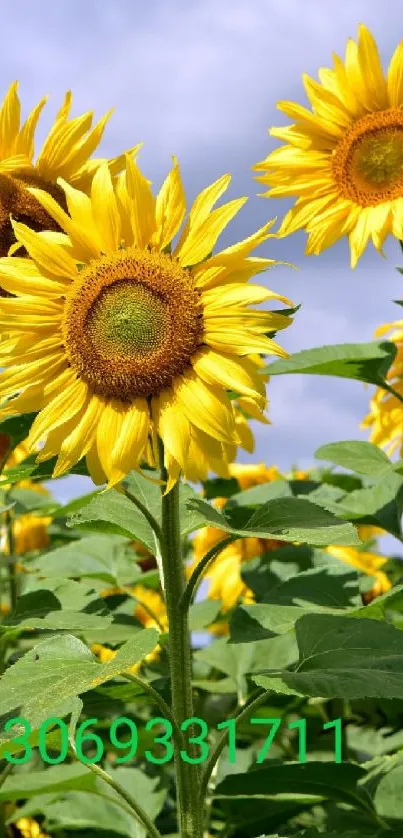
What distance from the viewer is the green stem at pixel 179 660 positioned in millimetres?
1761

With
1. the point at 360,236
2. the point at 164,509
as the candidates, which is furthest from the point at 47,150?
the point at 360,236

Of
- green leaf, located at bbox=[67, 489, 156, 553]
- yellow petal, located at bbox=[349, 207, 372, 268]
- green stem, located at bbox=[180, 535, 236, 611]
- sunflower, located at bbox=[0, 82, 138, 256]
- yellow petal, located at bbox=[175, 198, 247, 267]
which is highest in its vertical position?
yellow petal, located at bbox=[349, 207, 372, 268]

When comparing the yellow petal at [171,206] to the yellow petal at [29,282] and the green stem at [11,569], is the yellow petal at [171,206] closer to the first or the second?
the yellow petal at [29,282]

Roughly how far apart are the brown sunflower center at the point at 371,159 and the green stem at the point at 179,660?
6.35ft

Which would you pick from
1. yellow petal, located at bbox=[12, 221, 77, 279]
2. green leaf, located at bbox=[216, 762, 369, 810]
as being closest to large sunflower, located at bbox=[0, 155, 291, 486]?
yellow petal, located at bbox=[12, 221, 77, 279]

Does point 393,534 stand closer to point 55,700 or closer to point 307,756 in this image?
point 307,756

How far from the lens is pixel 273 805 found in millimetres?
2439

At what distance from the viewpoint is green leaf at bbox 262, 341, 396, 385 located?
2641mm

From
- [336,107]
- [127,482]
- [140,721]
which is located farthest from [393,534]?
[336,107]

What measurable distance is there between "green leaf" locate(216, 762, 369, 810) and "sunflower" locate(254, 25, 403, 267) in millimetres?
1686

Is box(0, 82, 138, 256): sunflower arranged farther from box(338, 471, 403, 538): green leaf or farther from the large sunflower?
box(338, 471, 403, 538): green leaf

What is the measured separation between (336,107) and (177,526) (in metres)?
2.09

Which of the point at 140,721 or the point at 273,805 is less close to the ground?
the point at 140,721

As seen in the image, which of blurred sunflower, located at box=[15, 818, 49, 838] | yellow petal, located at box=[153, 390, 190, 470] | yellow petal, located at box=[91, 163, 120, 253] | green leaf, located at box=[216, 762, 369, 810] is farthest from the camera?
blurred sunflower, located at box=[15, 818, 49, 838]
